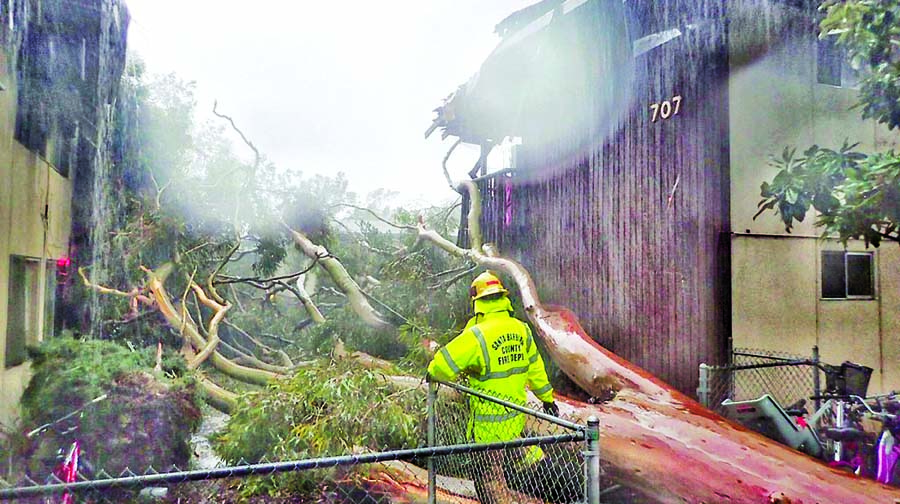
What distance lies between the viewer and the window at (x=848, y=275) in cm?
398

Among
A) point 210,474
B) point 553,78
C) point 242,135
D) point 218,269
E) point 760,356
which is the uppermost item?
point 553,78

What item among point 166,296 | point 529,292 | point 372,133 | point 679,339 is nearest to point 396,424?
point 529,292

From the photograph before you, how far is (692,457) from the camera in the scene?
270 centimetres

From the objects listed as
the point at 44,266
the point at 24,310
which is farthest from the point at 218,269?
the point at 24,310

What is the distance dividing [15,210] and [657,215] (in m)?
4.45

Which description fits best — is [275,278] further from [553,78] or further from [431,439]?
[431,439]

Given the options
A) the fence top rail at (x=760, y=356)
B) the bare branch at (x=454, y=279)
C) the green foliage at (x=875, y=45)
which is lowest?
the fence top rail at (x=760, y=356)

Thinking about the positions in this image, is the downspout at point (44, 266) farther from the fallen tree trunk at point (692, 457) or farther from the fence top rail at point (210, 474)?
the fallen tree trunk at point (692, 457)

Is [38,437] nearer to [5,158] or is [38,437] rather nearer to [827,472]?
[5,158]

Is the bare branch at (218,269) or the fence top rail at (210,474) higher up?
the bare branch at (218,269)

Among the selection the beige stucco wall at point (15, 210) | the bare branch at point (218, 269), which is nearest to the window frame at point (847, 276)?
the bare branch at point (218, 269)

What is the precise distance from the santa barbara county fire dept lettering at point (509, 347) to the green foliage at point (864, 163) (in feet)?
5.95

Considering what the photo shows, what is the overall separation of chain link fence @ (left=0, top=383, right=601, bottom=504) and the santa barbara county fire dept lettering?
0.68 feet

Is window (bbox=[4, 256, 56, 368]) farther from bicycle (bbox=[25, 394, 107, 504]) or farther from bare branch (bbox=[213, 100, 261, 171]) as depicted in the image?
bare branch (bbox=[213, 100, 261, 171])
